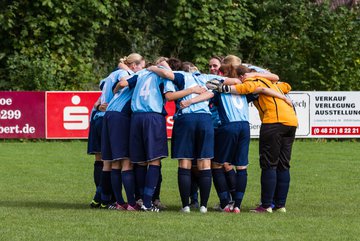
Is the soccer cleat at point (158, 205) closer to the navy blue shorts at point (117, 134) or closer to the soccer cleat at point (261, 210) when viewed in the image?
the navy blue shorts at point (117, 134)

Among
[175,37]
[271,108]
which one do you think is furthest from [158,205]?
[175,37]

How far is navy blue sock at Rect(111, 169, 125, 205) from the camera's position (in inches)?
483

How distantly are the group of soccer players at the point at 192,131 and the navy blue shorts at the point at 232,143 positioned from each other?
0.01 meters

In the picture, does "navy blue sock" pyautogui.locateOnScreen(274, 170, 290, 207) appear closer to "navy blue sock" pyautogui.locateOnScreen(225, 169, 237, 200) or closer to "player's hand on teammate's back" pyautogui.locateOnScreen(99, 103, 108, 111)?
"navy blue sock" pyautogui.locateOnScreen(225, 169, 237, 200)

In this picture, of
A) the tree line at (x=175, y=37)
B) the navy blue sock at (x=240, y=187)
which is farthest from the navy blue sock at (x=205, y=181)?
the tree line at (x=175, y=37)

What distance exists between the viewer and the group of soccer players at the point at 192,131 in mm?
11922

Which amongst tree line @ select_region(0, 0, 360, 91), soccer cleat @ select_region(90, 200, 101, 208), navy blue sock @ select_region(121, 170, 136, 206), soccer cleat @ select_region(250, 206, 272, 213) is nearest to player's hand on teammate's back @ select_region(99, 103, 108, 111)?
navy blue sock @ select_region(121, 170, 136, 206)

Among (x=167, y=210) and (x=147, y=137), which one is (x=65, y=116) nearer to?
(x=167, y=210)

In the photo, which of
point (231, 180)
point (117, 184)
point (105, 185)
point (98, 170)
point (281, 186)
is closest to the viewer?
point (117, 184)

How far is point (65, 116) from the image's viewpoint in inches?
989

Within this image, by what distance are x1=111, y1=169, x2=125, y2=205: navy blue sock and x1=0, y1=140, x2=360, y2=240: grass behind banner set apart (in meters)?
0.40

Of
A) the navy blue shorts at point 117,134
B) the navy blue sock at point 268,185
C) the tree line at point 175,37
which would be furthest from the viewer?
the tree line at point 175,37

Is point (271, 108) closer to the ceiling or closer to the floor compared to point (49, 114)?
closer to the ceiling

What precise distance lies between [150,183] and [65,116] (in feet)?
44.0
